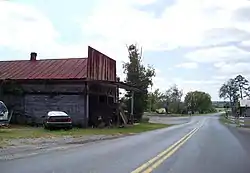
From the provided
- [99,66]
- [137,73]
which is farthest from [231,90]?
[99,66]

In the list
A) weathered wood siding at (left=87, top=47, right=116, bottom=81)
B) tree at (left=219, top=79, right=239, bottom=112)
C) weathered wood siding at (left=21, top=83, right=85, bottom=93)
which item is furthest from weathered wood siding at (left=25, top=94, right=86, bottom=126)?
tree at (left=219, top=79, right=239, bottom=112)

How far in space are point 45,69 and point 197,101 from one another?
5474 inches

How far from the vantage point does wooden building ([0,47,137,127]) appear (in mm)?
36438

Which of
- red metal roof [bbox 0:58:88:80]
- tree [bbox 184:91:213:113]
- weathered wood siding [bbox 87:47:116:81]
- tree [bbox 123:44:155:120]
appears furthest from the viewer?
tree [bbox 184:91:213:113]

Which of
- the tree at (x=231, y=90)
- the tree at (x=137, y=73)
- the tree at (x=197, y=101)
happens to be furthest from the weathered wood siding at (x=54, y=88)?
the tree at (x=197, y=101)

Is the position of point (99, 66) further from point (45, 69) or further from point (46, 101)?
point (46, 101)

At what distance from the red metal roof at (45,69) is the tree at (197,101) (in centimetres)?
12728

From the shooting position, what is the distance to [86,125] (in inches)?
1412

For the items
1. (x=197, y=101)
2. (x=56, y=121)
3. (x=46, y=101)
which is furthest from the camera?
(x=197, y=101)

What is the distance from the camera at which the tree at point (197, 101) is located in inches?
6693

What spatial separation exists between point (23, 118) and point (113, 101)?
10.6 metres

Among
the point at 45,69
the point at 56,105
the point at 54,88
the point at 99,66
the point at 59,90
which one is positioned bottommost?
the point at 56,105

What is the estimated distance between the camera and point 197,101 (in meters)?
174

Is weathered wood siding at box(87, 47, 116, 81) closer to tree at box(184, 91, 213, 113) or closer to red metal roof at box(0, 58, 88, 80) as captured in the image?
red metal roof at box(0, 58, 88, 80)
